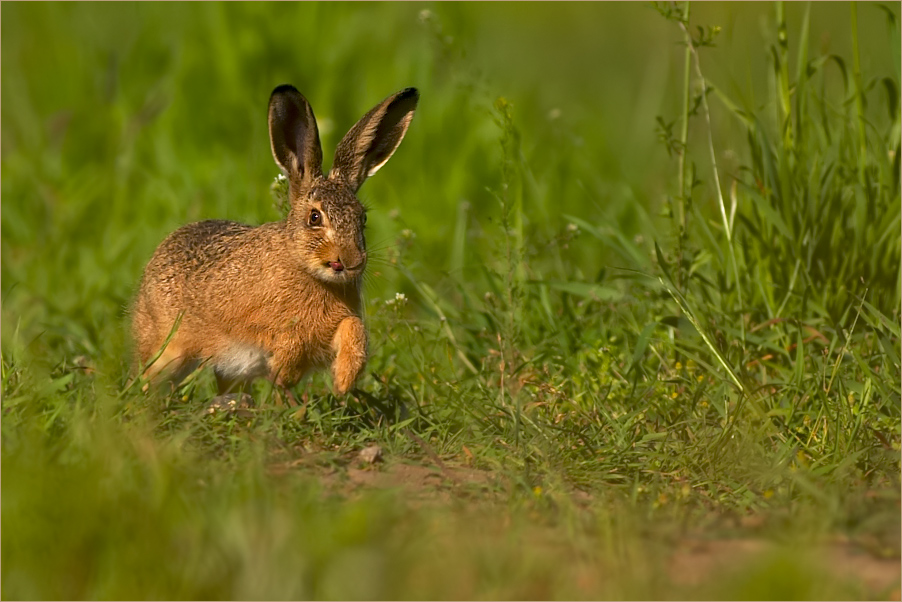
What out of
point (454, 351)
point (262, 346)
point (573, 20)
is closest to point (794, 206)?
point (454, 351)

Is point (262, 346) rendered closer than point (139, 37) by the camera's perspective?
Yes

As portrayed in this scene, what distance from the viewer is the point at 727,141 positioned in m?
7.51

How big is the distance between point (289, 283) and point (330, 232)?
301mm

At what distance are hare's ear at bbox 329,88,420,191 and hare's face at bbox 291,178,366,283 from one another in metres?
0.17

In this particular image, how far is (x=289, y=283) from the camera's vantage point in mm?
5090

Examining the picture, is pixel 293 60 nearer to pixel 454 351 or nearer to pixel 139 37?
pixel 139 37

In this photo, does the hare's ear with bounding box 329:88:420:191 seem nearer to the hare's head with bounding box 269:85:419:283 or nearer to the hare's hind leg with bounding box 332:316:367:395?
the hare's head with bounding box 269:85:419:283

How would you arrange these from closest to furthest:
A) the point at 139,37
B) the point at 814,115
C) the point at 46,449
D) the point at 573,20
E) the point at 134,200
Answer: the point at 46,449
the point at 814,115
the point at 134,200
the point at 139,37
the point at 573,20

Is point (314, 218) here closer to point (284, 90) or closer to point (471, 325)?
point (284, 90)

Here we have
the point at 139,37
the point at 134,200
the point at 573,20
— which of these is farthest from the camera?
the point at 573,20

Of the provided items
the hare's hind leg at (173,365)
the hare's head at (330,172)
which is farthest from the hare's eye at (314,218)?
the hare's hind leg at (173,365)

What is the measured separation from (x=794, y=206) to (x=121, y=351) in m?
2.96

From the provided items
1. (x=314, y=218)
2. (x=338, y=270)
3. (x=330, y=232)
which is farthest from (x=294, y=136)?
(x=338, y=270)

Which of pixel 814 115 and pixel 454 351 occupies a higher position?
pixel 814 115
